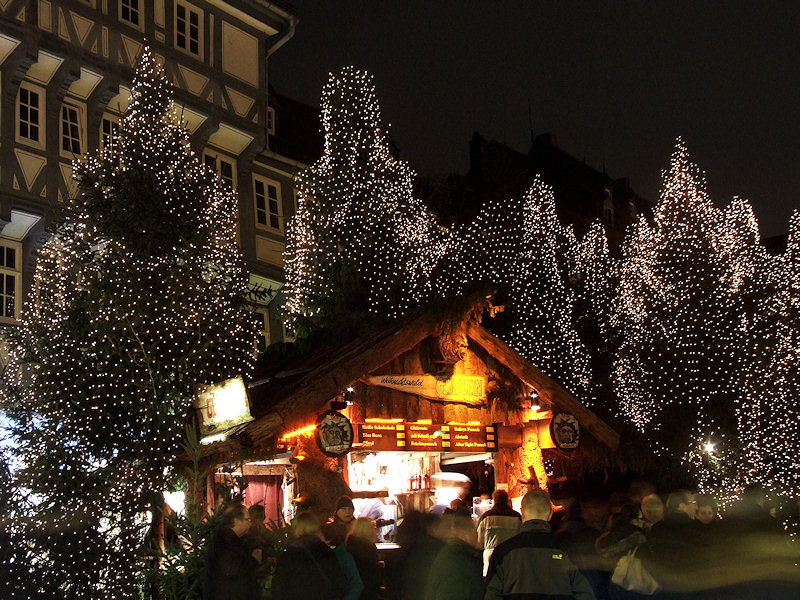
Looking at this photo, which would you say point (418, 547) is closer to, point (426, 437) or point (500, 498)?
point (500, 498)

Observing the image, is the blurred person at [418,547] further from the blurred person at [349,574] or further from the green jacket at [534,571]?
the green jacket at [534,571]

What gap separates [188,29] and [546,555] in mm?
19492

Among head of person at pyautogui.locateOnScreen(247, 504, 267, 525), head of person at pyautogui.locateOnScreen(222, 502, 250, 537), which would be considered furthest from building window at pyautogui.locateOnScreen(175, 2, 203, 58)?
head of person at pyautogui.locateOnScreen(222, 502, 250, 537)

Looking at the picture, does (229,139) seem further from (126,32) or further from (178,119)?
(178,119)

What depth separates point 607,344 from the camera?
83.1 feet

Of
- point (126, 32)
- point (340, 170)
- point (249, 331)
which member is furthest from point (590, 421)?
point (126, 32)

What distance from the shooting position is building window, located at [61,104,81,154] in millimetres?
18770

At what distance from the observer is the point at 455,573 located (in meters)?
5.61

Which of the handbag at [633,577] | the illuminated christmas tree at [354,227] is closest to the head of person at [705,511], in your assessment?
the handbag at [633,577]

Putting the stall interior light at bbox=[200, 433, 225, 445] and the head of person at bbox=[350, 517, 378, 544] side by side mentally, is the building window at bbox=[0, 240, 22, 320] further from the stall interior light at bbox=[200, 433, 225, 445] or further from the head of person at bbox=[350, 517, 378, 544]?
the head of person at bbox=[350, 517, 378, 544]

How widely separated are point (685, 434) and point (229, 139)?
13.6 metres

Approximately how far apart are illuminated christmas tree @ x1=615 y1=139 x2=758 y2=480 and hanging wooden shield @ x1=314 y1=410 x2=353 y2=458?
435 inches

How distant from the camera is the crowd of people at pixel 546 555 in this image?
534 centimetres

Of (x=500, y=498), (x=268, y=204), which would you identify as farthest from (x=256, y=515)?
(x=268, y=204)
